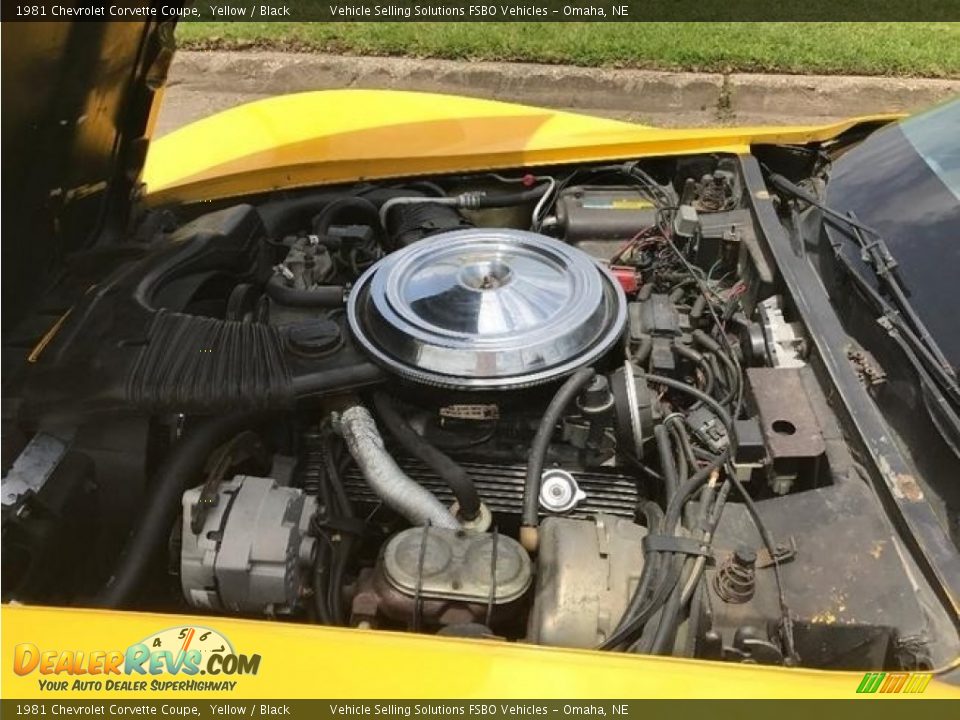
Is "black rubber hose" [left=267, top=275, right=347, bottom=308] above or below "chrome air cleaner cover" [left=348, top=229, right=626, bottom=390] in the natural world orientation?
below

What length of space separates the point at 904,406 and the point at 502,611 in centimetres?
96

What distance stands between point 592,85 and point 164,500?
5197 millimetres

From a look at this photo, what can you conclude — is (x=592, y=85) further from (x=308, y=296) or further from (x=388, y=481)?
(x=388, y=481)

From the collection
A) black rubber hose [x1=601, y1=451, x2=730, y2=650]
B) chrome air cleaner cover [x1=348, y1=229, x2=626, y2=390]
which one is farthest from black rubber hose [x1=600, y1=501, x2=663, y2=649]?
chrome air cleaner cover [x1=348, y1=229, x2=626, y2=390]

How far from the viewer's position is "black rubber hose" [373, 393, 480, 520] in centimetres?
185

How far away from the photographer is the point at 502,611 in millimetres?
1715

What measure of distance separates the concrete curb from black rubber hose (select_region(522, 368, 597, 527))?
462 cm

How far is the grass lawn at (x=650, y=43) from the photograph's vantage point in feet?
21.1
